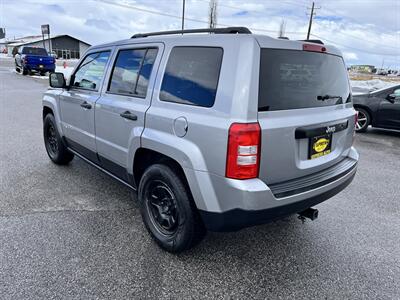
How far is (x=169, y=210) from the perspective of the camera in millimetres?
2854

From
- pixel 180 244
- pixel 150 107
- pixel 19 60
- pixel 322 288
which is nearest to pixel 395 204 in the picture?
pixel 322 288

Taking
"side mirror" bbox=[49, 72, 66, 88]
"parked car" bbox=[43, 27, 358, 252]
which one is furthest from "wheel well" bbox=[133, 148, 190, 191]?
"side mirror" bbox=[49, 72, 66, 88]

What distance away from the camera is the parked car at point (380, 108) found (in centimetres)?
767

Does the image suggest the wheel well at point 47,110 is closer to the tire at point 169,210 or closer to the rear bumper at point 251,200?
the tire at point 169,210

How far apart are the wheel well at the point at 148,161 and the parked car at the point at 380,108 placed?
693 cm

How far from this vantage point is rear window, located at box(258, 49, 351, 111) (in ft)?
7.41

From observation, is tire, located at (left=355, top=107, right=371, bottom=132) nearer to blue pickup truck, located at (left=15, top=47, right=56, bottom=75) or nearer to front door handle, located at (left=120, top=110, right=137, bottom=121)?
front door handle, located at (left=120, top=110, right=137, bottom=121)

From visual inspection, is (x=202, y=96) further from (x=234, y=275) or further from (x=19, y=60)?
(x=19, y=60)

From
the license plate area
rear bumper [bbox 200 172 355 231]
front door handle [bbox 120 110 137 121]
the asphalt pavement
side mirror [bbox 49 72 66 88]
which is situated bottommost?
→ the asphalt pavement

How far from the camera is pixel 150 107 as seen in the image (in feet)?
9.12

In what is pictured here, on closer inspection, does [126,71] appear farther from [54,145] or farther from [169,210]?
[54,145]

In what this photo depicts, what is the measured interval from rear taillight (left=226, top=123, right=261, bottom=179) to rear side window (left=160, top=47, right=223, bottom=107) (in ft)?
1.05

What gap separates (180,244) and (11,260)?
1404 millimetres

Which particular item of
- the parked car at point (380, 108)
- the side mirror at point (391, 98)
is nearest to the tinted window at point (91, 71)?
the parked car at point (380, 108)
